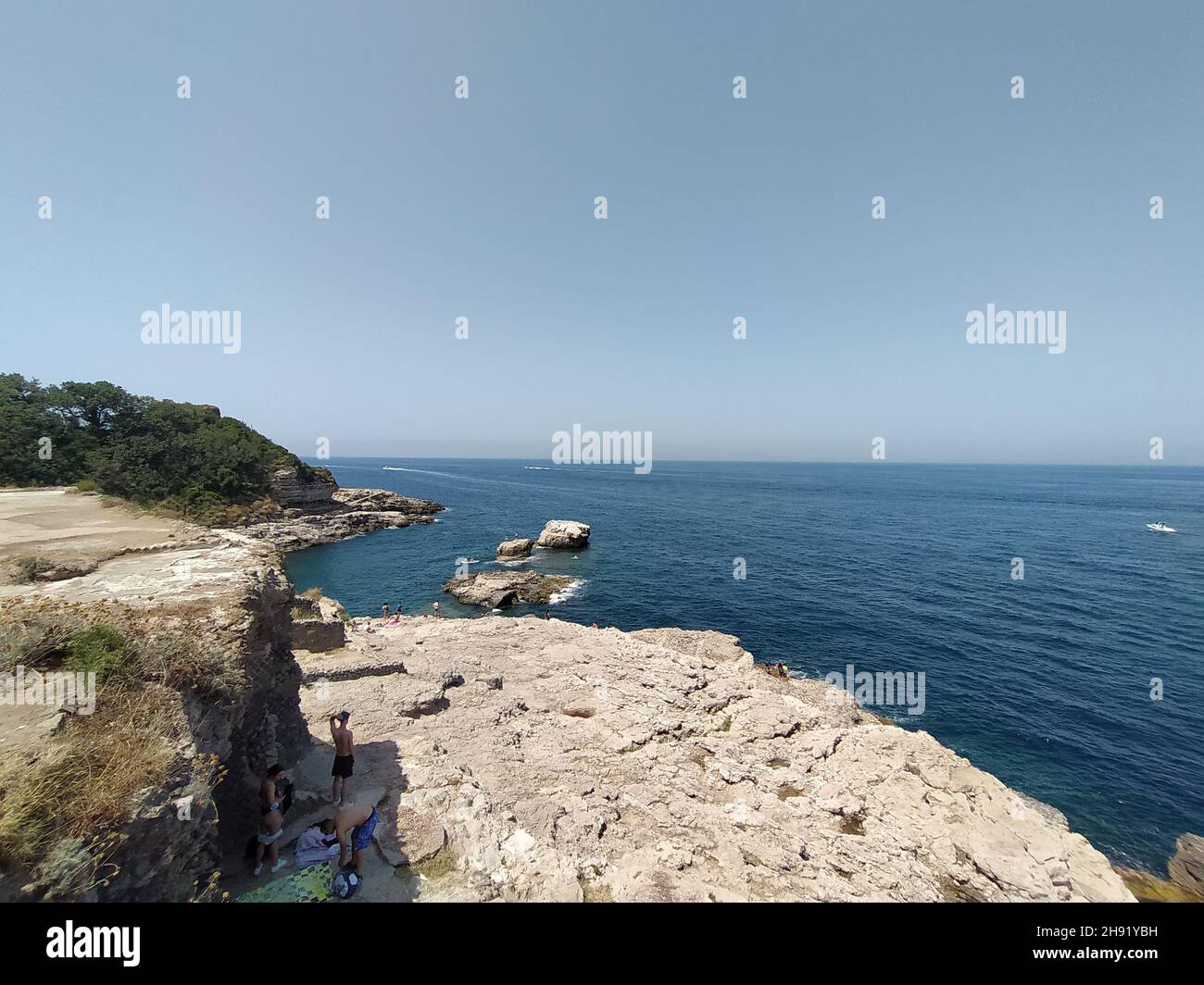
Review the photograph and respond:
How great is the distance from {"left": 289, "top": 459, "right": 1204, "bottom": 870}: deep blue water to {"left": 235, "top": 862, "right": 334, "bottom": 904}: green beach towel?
24.4 m

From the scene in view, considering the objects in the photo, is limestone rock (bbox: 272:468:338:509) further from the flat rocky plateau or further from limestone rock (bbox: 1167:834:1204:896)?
limestone rock (bbox: 1167:834:1204:896)

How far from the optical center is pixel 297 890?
7688 millimetres

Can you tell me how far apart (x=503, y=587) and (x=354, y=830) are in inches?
1315

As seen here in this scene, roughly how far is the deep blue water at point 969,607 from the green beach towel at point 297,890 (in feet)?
80.1

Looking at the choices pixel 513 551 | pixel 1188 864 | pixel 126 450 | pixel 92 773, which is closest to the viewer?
pixel 92 773

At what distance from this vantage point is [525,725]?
15.5 metres

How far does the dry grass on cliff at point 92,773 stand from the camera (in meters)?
4.67

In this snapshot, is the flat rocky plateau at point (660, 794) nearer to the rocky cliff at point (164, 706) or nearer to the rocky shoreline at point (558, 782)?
the rocky shoreline at point (558, 782)

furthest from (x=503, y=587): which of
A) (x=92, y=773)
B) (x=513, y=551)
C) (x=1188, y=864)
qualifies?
(x=1188, y=864)

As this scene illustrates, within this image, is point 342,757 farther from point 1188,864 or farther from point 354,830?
point 1188,864

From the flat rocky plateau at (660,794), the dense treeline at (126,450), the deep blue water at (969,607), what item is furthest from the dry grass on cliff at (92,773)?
the deep blue water at (969,607)

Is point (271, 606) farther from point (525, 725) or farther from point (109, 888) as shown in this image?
point (525, 725)
